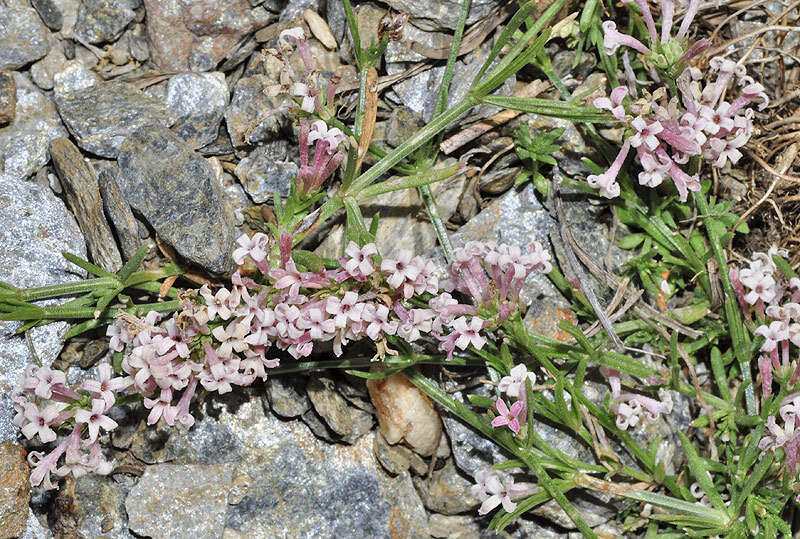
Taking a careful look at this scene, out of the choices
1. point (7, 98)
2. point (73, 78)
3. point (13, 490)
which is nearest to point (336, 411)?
point (13, 490)

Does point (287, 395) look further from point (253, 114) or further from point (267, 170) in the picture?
point (253, 114)

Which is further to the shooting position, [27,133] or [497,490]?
[27,133]

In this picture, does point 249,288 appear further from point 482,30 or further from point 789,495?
point 789,495

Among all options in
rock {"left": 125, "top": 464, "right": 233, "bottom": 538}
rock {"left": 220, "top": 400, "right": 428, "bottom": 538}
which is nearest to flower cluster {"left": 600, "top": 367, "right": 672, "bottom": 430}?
rock {"left": 220, "top": 400, "right": 428, "bottom": 538}

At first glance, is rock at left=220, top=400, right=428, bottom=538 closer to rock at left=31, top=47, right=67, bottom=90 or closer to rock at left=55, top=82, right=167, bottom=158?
rock at left=55, top=82, right=167, bottom=158

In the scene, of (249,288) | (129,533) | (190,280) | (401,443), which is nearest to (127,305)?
(190,280)

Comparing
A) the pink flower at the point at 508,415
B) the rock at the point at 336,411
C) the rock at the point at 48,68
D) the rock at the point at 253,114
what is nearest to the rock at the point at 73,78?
the rock at the point at 48,68

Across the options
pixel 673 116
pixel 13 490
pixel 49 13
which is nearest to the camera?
pixel 673 116
